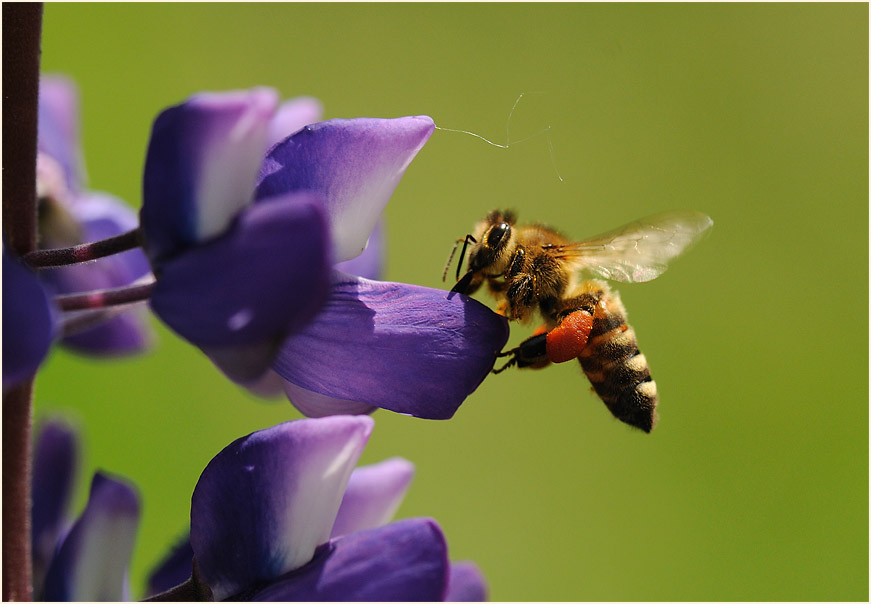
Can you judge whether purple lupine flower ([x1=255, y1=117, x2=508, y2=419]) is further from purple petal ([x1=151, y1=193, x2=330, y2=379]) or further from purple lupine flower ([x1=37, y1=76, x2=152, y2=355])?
purple lupine flower ([x1=37, y1=76, x2=152, y2=355])

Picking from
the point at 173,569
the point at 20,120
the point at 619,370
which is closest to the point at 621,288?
the point at 619,370

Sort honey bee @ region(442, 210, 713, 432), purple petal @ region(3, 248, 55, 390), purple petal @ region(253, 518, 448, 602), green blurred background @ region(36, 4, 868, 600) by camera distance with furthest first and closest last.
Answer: green blurred background @ region(36, 4, 868, 600), honey bee @ region(442, 210, 713, 432), purple petal @ region(253, 518, 448, 602), purple petal @ region(3, 248, 55, 390)

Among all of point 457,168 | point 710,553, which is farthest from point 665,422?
point 457,168

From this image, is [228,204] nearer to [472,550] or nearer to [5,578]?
[5,578]

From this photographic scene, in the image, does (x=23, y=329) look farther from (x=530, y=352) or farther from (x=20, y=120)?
(x=530, y=352)

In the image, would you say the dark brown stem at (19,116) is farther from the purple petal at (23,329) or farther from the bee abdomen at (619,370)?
the bee abdomen at (619,370)

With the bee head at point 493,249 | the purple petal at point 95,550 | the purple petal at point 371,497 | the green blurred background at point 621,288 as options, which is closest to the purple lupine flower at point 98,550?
the purple petal at point 95,550

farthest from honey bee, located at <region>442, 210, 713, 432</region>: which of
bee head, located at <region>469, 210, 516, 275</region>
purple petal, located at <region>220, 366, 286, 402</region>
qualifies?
purple petal, located at <region>220, 366, 286, 402</region>
